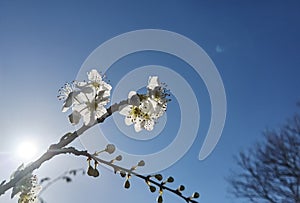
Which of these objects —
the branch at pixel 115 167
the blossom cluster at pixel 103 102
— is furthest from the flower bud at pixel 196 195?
the blossom cluster at pixel 103 102

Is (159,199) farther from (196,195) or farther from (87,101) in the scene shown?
(87,101)

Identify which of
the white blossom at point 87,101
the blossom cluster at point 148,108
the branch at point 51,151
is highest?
the blossom cluster at point 148,108

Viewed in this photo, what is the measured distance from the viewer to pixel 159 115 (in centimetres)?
55

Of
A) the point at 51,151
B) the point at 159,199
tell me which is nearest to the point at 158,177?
the point at 159,199

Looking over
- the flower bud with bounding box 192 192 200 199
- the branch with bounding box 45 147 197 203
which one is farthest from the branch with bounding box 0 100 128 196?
the flower bud with bounding box 192 192 200 199

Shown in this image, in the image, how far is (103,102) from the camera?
0.44 m

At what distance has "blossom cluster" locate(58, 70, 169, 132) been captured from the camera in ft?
1.36

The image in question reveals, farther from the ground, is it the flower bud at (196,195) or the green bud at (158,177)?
the green bud at (158,177)

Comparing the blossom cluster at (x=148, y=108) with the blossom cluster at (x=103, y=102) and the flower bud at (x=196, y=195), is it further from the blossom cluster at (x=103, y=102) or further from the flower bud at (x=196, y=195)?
the flower bud at (x=196, y=195)

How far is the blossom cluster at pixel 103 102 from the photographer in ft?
1.36

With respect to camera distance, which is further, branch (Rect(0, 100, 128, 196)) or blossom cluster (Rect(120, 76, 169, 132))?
blossom cluster (Rect(120, 76, 169, 132))

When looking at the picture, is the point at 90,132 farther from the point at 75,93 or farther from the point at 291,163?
the point at 291,163

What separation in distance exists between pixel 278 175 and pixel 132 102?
406 centimetres

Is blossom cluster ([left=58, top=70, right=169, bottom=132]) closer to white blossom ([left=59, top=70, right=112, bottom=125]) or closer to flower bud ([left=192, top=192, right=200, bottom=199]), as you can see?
white blossom ([left=59, top=70, right=112, bottom=125])
